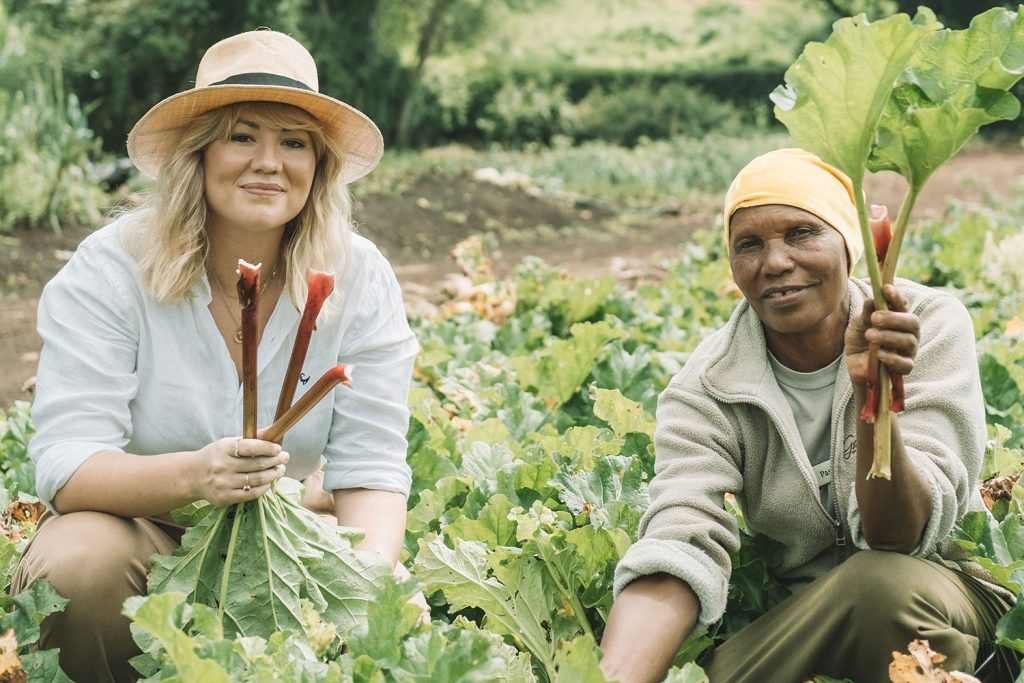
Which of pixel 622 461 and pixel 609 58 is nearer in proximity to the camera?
pixel 622 461

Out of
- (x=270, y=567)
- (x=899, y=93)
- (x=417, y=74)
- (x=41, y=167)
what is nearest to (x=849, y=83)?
(x=899, y=93)

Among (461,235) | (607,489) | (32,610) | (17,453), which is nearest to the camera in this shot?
(32,610)

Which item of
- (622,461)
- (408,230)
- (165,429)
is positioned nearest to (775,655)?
(622,461)

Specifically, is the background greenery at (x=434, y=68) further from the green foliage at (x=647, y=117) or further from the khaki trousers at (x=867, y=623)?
the khaki trousers at (x=867, y=623)

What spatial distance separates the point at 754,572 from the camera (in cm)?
286

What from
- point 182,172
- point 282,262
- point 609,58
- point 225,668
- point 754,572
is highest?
point 182,172

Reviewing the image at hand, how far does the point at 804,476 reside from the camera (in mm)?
2623

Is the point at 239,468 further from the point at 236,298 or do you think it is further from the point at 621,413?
the point at 621,413

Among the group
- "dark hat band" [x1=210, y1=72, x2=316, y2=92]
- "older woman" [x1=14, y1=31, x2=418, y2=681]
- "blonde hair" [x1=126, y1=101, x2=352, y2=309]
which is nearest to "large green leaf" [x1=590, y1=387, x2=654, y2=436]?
"older woman" [x1=14, y1=31, x2=418, y2=681]

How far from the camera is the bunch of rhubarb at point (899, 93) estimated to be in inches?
71.7

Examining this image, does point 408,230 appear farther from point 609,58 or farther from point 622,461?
point 609,58

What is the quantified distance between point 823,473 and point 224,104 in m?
1.65

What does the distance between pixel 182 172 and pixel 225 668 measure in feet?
4.25

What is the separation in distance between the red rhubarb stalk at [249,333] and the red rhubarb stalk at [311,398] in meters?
0.05
